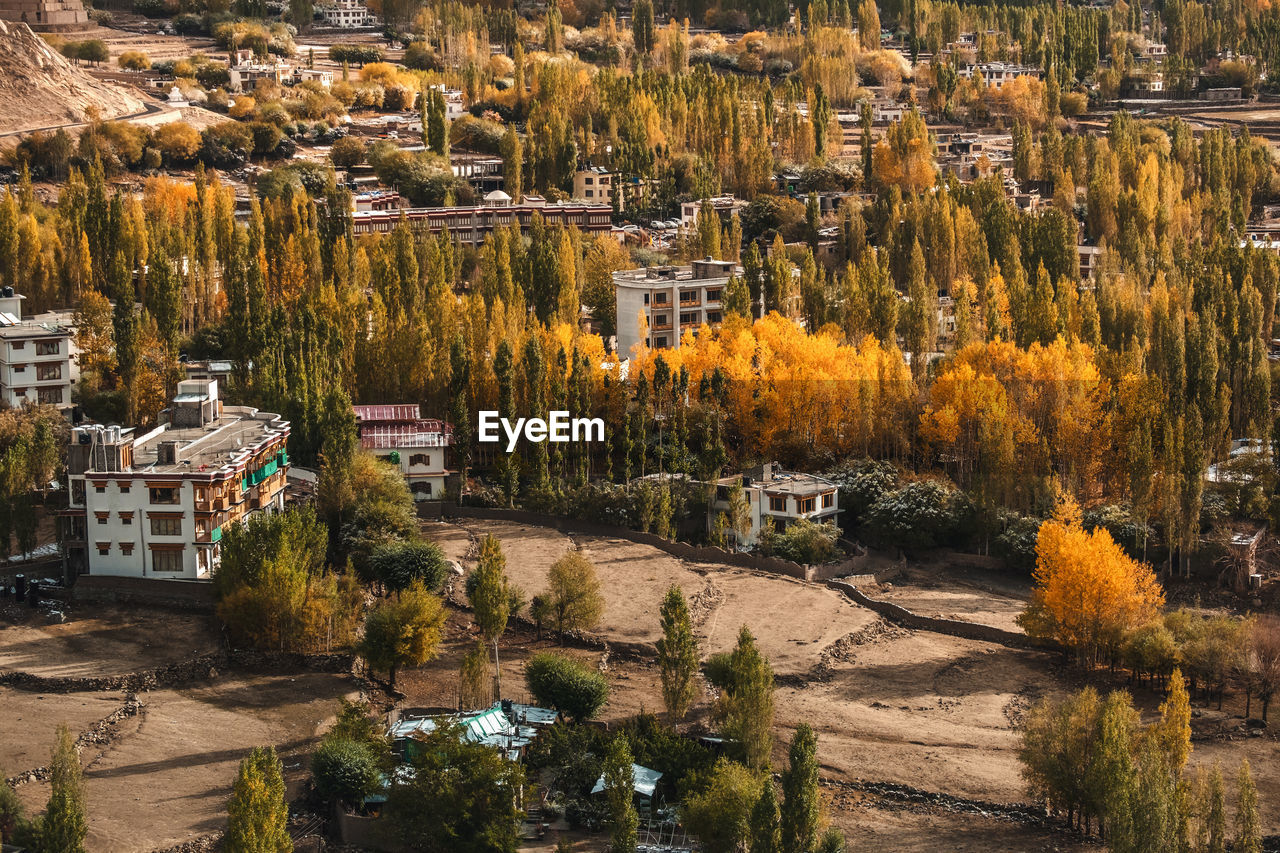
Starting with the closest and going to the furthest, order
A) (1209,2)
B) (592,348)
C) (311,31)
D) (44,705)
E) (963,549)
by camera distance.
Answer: (44,705), (963,549), (592,348), (311,31), (1209,2)

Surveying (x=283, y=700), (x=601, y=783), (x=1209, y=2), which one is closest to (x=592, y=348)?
(x=283, y=700)

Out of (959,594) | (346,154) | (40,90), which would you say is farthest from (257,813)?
(40,90)

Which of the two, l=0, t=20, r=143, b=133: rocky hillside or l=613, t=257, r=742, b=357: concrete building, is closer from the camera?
l=613, t=257, r=742, b=357: concrete building

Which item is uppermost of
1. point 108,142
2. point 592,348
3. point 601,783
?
point 108,142

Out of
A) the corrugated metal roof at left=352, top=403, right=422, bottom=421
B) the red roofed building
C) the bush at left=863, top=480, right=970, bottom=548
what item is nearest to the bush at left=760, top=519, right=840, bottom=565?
the bush at left=863, top=480, right=970, bottom=548

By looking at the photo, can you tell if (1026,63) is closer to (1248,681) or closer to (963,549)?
(963,549)

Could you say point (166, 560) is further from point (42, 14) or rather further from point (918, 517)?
point (42, 14)

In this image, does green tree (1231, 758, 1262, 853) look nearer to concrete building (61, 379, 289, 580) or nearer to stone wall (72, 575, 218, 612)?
stone wall (72, 575, 218, 612)
